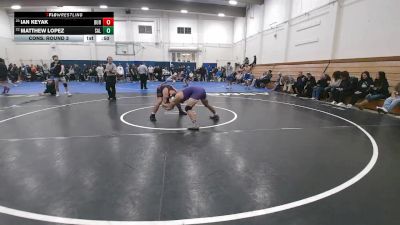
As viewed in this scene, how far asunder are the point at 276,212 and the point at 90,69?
26.3 meters

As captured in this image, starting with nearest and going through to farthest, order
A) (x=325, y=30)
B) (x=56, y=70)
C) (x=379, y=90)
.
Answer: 1. (x=379, y=90)
2. (x=56, y=70)
3. (x=325, y=30)

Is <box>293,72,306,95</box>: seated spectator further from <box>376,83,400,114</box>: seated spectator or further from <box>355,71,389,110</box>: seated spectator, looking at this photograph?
<box>376,83,400,114</box>: seated spectator

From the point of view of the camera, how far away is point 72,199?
288 cm

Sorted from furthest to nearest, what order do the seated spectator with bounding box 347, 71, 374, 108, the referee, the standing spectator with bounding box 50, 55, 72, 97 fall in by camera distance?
1. the standing spectator with bounding box 50, 55, 72, 97
2. the referee
3. the seated spectator with bounding box 347, 71, 374, 108

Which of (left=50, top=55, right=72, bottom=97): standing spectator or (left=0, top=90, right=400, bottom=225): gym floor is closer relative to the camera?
(left=0, top=90, right=400, bottom=225): gym floor

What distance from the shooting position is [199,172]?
12.0 ft

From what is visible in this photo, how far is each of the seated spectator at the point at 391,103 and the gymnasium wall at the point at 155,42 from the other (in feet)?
75.3

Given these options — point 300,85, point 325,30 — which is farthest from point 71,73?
point 325,30

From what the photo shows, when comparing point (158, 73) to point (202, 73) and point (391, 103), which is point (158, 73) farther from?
point (391, 103)

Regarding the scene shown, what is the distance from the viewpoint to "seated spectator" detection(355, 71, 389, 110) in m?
8.72

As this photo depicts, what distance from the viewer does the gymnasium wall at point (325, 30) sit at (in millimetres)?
10225

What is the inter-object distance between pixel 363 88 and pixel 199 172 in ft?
28.4

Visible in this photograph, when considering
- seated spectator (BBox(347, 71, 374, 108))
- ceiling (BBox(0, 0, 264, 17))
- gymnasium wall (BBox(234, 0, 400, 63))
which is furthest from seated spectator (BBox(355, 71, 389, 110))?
ceiling (BBox(0, 0, 264, 17))

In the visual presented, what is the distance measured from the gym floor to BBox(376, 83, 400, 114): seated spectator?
5.52ft
